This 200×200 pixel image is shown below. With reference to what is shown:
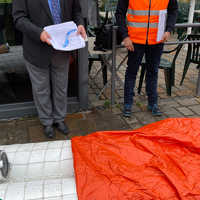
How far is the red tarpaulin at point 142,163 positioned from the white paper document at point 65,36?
43.4 inches

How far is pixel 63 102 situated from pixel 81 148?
1397mm

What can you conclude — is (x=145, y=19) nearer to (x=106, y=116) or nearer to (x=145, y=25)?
(x=145, y=25)

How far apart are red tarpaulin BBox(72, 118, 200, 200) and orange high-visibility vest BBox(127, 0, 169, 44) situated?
4.54 feet

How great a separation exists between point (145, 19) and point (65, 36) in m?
1.01

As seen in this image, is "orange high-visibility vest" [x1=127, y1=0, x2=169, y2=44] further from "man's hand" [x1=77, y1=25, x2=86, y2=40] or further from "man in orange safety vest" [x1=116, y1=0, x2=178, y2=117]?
"man's hand" [x1=77, y1=25, x2=86, y2=40]

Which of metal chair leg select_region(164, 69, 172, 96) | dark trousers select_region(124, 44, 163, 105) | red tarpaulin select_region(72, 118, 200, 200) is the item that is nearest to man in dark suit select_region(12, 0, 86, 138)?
dark trousers select_region(124, 44, 163, 105)

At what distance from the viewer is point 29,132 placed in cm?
335

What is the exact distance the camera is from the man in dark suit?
2590 millimetres

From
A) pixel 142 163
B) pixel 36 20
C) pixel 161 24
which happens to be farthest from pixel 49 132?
pixel 161 24

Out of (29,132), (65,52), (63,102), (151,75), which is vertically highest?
(65,52)

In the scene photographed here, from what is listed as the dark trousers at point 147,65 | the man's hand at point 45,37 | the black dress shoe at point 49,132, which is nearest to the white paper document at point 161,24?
the dark trousers at point 147,65

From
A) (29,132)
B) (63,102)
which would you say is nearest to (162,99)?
(63,102)

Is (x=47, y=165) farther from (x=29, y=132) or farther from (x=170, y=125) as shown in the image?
(x=29, y=132)

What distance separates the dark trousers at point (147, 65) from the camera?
3334 millimetres
